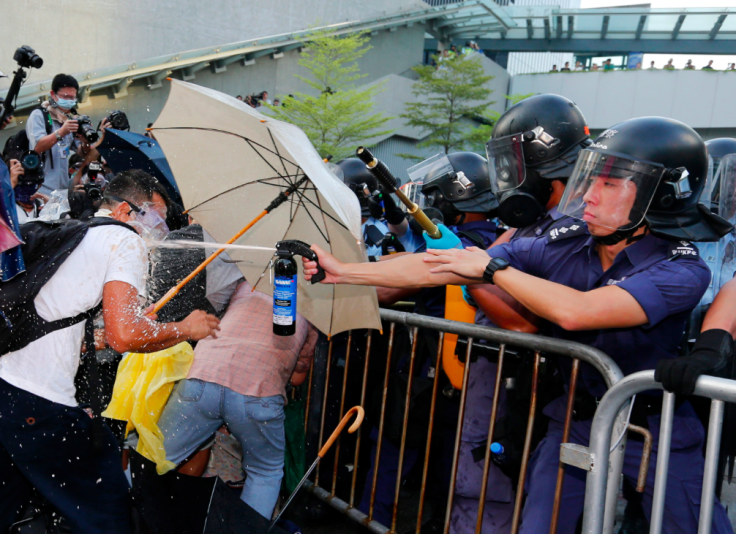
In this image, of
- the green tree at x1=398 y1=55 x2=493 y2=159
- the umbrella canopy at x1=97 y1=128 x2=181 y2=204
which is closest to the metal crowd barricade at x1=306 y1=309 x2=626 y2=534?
the umbrella canopy at x1=97 y1=128 x2=181 y2=204

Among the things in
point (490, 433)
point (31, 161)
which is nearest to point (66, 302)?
point (490, 433)

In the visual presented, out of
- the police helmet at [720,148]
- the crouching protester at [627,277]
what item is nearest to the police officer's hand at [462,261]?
the crouching protester at [627,277]

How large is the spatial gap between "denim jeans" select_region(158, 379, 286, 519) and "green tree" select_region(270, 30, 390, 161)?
70.9 feet

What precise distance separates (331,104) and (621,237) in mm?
23199

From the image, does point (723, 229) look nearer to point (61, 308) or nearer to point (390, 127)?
point (61, 308)

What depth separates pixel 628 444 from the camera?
238cm

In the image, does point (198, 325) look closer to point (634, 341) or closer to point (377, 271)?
point (377, 271)

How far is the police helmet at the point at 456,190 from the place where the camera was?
3.94 m

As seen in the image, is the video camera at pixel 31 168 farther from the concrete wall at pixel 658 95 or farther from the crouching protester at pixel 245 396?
the concrete wall at pixel 658 95

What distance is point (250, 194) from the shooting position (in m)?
3.21

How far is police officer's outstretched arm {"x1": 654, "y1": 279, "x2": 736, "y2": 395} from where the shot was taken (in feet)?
6.18

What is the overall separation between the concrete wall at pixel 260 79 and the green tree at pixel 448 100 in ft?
6.76

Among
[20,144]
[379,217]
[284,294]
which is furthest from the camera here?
[20,144]

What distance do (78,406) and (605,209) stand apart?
2335mm
